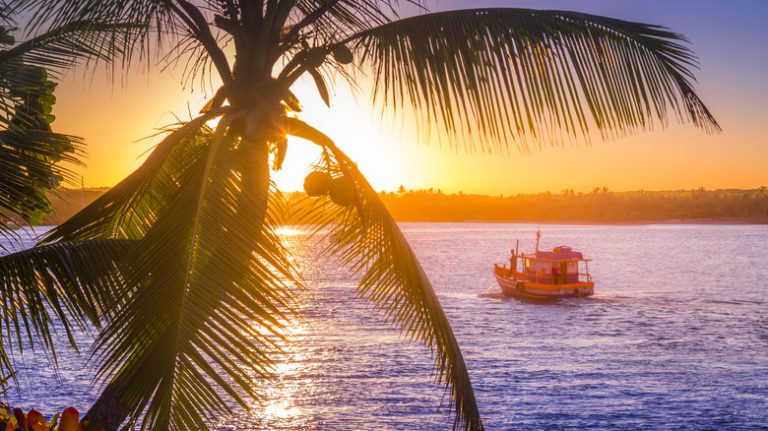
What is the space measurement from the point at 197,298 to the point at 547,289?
2196 inches

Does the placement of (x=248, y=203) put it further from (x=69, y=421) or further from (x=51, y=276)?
(x=69, y=421)

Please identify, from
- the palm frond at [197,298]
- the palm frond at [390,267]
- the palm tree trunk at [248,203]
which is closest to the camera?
the palm frond at [197,298]

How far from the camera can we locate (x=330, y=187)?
5617mm

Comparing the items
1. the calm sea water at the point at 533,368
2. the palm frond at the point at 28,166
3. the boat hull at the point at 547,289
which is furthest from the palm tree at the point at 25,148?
the boat hull at the point at 547,289

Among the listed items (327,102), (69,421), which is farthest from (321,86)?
(69,421)

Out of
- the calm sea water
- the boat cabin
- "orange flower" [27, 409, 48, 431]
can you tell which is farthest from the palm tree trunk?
the boat cabin

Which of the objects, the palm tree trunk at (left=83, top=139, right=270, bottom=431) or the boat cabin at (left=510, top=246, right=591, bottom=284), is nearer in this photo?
the palm tree trunk at (left=83, top=139, right=270, bottom=431)

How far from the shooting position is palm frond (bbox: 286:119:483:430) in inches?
215

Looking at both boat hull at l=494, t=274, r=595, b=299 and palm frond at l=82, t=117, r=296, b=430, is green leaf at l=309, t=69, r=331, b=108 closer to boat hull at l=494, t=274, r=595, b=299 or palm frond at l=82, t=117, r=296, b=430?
palm frond at l=82, t=117, r=296, b=430

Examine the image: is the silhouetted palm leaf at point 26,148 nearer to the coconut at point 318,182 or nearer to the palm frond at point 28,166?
the palm frond at point 28,166

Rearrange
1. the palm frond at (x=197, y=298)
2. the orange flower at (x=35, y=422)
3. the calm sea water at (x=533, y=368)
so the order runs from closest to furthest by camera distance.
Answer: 1. the palm frond at (x=197, y=298)
2. the orange flower at (x=35, y=422)
3. the calm sea water at (x=533, y=368)

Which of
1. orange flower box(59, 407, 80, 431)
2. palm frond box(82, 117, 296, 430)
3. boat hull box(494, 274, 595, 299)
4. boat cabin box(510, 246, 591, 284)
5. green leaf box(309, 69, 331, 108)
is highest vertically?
green leaf box(309, 69, 331, 108)

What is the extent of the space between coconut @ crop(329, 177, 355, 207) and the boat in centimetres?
5144

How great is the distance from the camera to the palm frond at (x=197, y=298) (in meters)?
3.92
